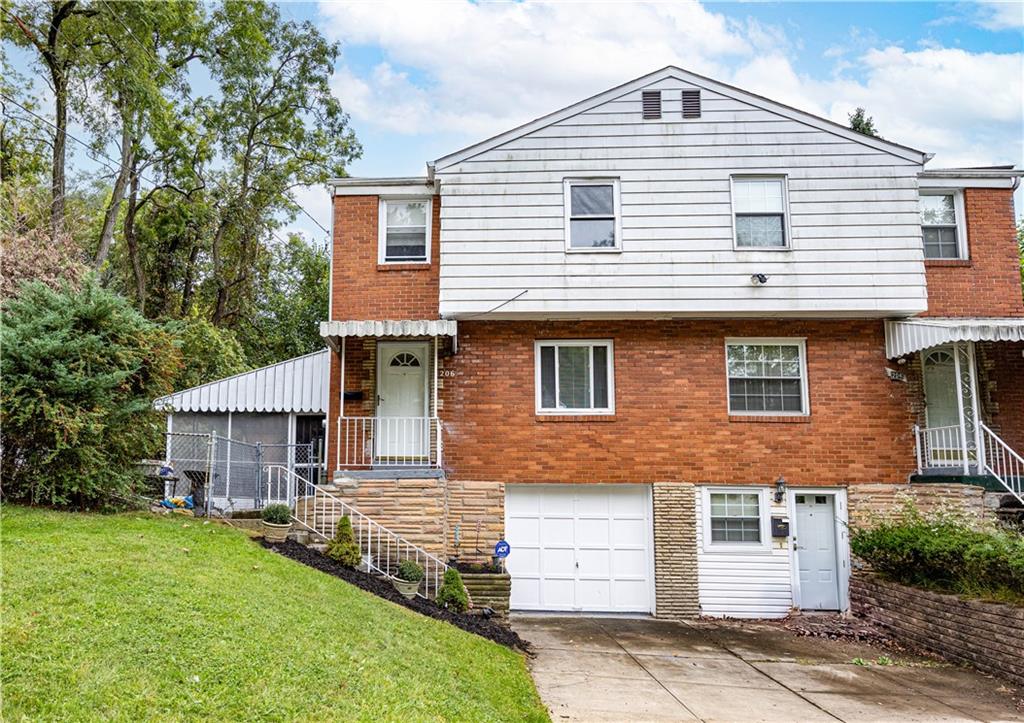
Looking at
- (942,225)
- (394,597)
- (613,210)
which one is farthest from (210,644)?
(942,225)

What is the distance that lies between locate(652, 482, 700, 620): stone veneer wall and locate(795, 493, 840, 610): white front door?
1.89m

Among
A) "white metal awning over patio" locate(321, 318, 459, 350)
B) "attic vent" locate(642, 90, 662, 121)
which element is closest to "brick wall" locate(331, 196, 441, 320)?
"white metal awning over patio" locate(321, 318, 459, 350)

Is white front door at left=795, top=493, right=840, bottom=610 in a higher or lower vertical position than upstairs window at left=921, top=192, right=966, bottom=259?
lower

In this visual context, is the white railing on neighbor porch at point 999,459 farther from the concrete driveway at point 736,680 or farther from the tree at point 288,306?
the tree at point 288,306

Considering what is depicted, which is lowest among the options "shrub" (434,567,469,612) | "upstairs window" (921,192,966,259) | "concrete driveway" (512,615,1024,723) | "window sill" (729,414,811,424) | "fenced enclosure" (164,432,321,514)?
"concrete driveway" (512,615,1024,723)

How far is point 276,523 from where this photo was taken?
1050cm

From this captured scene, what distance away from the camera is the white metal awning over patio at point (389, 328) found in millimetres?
11688

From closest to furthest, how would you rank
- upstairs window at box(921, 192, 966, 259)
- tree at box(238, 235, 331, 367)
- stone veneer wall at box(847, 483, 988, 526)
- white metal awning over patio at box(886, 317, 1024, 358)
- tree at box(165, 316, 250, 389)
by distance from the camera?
white metal awning over patio at box(886, 317, 1024, 358), stone veneer wall at box(847, 483, 988, 526), upstairs window at box(921, 192, 966, 259), tree at box(165, 316, 250, 389), tree at box(238, 235, 331, 367)

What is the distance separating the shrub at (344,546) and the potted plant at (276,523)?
70cm

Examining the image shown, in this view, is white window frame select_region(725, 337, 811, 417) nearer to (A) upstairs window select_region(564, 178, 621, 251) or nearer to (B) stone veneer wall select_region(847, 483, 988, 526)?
(B) stone veneer wall select_region(847, 483, 988, 526)

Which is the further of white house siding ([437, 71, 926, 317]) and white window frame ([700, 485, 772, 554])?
white house siding ([437, 71, 926, 317])

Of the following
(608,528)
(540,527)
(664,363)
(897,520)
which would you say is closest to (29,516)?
(540,527)

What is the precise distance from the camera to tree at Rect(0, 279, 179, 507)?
9.62 meters

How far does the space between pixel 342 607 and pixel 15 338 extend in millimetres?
6180
